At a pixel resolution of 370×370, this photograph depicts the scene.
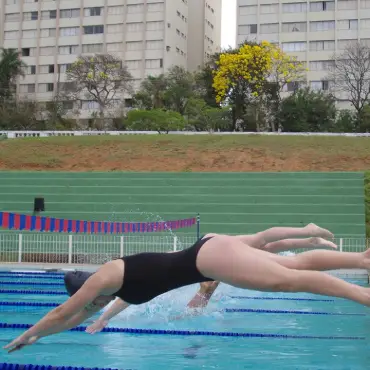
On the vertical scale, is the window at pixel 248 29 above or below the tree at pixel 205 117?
above

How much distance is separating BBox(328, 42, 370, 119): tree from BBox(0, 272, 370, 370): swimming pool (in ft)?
137

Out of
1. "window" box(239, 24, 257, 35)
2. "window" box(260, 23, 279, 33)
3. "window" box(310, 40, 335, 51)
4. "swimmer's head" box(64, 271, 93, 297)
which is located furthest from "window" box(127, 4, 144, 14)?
"swimmer's head" box(64, 271, 93, 297)

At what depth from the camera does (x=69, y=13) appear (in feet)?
219

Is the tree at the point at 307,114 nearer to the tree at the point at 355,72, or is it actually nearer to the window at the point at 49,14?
the tree at the point at 355,72

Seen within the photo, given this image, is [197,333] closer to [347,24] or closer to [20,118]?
[20,118]

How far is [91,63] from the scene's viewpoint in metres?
51.2

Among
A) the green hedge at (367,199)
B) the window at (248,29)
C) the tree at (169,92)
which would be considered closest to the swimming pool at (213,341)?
the green hedge at (367,199)

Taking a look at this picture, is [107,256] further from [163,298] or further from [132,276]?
[132,276]

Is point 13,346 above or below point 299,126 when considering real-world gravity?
below

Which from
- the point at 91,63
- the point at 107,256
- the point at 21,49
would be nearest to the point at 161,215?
the point at 107,256

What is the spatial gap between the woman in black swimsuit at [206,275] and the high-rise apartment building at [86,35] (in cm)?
6065

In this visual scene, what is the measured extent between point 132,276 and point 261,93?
44046mm

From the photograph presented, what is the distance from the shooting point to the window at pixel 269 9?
6316cm

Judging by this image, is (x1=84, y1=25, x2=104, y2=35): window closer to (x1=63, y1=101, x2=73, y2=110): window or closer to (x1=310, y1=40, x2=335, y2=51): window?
(x1=63, y1=101, x2=73, y2=110): window
